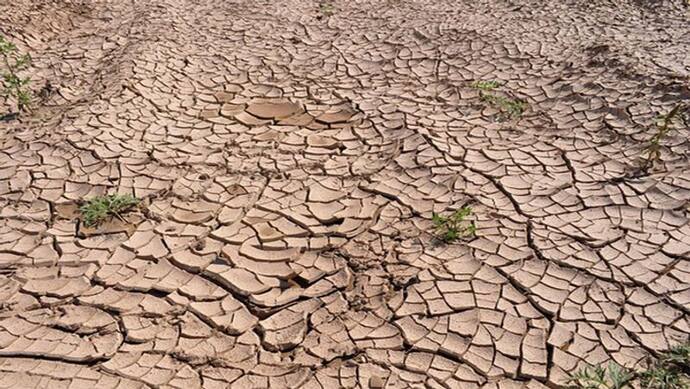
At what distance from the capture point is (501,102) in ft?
Result: 12.9

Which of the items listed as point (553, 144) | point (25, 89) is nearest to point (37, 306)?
point (25, 89)

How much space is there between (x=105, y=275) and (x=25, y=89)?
2.41 meters

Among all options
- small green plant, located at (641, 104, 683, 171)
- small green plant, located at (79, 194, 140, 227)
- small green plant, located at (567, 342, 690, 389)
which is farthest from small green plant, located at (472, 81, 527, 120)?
small green plant, located at (79, 194, 140, 227)

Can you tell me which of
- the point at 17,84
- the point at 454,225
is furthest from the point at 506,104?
the point at 17,84

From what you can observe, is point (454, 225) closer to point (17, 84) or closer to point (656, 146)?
point (656, 146)

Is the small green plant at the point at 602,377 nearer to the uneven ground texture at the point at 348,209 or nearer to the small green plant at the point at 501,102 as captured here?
the uneven ground texture at the point at 348,209

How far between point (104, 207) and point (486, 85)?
8.70 ft

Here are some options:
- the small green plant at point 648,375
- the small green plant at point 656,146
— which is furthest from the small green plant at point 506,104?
the small green plant at point 648,375

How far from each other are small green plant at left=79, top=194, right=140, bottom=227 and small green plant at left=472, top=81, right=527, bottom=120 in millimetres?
2340

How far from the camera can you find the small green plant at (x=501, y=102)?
3.80m

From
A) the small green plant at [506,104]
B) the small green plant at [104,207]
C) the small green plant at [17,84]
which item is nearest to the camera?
the small green plant at [104,207]

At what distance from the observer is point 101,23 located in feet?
18.2

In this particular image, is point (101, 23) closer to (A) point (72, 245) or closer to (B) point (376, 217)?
(A) point (72, 245)

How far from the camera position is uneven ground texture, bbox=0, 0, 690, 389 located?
226 cm
